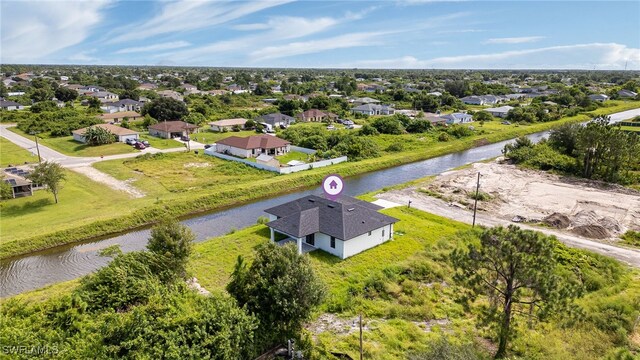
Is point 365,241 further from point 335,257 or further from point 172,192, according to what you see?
point 172,192

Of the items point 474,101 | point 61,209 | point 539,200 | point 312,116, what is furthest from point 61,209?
point 474,101

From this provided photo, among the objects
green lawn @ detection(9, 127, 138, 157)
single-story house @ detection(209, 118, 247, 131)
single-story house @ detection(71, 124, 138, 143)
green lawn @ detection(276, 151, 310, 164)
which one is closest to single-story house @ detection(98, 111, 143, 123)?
single-story house @ detection(71, 124, 138, 143)

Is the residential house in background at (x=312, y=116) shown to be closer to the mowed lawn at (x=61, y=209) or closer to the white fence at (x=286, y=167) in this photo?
the white fence at (x=286, y=167)

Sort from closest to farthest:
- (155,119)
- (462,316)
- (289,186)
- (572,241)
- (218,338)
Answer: (218,338), (462,316), (572,241), (289,186), (155,119)

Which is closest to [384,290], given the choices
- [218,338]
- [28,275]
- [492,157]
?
[218,338]

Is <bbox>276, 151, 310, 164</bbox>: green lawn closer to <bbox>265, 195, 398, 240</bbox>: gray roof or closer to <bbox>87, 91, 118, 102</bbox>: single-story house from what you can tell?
<bbox>265, 195, 398, 240</bbox>: gray roof

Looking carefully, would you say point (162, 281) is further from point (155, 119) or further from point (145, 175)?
point (155, 119)
